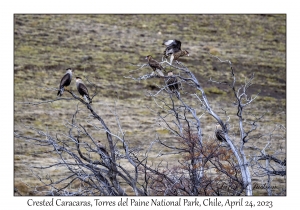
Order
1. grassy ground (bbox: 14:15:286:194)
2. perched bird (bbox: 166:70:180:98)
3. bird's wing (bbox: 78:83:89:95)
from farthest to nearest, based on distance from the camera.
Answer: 1. grassy ground (bbox: 14:15:286:194)
2. bird's wing (bbox: 78:83:89:95)
3. perched bird (bbox: 166:70:180:98)

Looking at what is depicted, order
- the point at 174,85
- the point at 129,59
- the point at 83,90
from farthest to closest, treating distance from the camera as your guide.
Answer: the point at 129,59 < the point at 174,85 < the point at 83,90

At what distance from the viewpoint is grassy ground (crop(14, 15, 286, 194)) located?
26500 mm

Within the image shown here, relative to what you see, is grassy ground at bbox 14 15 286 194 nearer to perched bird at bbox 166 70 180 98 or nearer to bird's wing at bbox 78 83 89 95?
perched bird at bbox 166 70 180 98

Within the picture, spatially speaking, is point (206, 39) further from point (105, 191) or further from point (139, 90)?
point (105, 191)

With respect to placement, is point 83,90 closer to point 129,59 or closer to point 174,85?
point 174,85

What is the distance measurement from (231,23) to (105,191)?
33.0 m

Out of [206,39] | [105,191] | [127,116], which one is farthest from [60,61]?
[105,191]

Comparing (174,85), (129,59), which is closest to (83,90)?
(174,85)

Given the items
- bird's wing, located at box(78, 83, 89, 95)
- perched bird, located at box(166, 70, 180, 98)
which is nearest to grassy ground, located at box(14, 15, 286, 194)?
perched bird, located at box(166, 70, 180, 98)

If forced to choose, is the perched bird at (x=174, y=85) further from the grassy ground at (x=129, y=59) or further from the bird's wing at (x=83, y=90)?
the grassy ground at (x=129, y=59)

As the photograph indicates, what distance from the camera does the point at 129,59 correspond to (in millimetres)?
34562

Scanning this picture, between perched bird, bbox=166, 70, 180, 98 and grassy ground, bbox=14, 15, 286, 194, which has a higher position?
grassy ground, bbox=14, 15, 286, 194

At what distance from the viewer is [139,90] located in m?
30.2

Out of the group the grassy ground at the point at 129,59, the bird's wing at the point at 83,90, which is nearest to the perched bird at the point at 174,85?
the bird's wing at the point at 83,90
